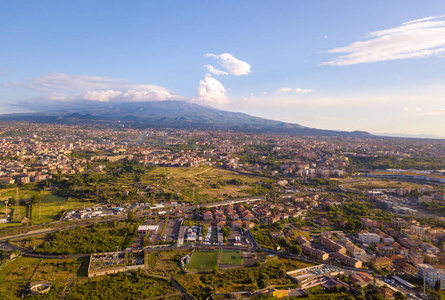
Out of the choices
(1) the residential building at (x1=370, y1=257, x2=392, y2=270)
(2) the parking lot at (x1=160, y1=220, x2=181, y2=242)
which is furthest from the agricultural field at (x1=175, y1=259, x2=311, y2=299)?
(2) the parking lot at (x1=160, y1=220, x2=181, y2=242)

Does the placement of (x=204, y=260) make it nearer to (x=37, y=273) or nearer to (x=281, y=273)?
(x=281, y=273)

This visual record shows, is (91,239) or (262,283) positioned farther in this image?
(91,239)

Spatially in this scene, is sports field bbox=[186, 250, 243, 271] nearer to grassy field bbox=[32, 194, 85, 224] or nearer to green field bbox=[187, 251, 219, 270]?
green field bbox=[187, 251, 219, 270]

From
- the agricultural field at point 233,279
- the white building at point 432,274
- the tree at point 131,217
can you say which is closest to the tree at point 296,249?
the agricultural field at point 233,279

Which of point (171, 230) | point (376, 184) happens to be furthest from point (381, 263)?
point (376, 184)

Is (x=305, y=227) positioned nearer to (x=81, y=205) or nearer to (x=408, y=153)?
(x=81, y=205)

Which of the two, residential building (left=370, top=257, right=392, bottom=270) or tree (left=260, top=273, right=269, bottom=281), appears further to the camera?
residential building (left=370, top=257, right=392, bottom=270)
